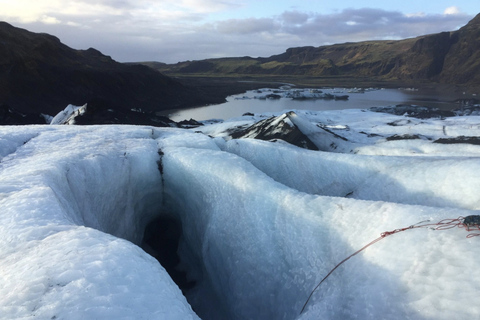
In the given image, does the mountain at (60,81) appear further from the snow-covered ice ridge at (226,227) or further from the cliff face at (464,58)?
the cliff face at (464,58)

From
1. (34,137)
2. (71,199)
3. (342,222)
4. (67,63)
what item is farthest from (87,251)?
(67,63)

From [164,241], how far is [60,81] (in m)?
30.5

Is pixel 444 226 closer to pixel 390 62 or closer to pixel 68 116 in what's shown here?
pixel 68 116

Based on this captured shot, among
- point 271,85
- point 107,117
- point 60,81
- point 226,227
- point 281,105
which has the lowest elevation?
point 281,105

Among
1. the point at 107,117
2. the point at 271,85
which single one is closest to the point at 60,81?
the point at 107,117

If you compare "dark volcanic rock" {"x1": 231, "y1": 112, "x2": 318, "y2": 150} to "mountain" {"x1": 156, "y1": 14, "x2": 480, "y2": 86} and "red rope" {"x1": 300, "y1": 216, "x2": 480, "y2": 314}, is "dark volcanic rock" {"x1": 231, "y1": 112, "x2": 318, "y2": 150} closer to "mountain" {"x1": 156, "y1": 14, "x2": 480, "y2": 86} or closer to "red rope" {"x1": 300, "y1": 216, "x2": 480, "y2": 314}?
"red rope" {"x1": 300, "y1": 216, "x2": 480, "y2": 314}

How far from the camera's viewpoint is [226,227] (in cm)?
469

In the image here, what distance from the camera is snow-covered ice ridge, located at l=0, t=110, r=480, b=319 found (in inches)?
93.4

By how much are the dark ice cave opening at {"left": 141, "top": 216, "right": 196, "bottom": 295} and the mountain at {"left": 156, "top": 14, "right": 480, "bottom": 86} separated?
263 feet

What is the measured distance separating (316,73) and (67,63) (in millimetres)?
84987

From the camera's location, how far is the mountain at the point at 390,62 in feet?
257

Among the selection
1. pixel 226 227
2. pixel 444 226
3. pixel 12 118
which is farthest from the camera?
pixel 12 118

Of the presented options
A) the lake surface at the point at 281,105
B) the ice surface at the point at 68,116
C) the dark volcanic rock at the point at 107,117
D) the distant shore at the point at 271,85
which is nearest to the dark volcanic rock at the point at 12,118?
the ice surface at the point at 68,116

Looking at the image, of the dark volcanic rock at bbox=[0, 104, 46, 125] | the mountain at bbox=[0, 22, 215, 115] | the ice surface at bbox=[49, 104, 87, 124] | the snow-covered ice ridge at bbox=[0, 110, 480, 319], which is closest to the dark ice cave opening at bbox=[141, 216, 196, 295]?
the snow-covered ice ridge at bbox=[0, 110, 480, 319]
